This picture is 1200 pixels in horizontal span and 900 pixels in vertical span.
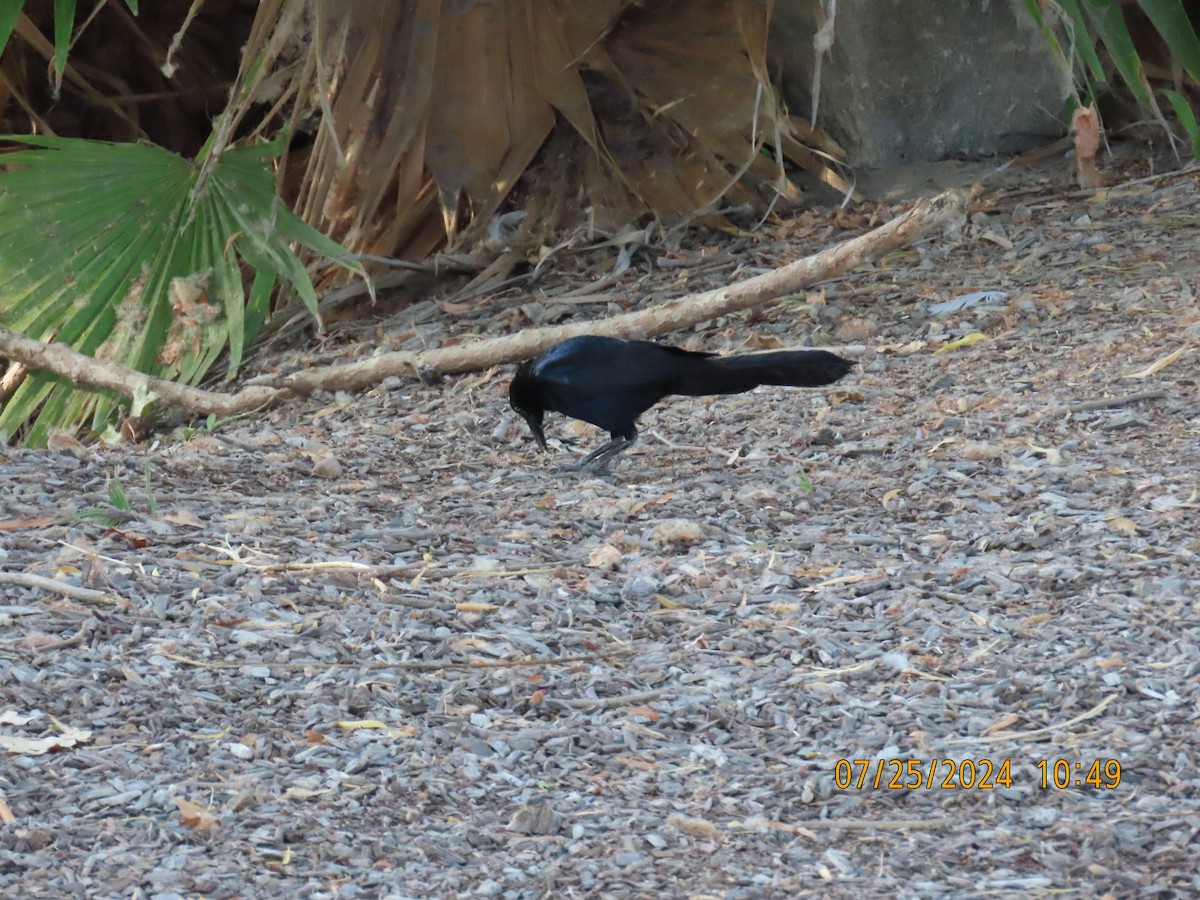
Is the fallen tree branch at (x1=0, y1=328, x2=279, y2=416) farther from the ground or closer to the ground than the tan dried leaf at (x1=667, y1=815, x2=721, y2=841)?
farther from the ground

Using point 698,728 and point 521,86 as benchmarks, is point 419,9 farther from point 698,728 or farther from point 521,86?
point 698,728

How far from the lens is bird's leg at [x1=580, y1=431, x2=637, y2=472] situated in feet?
13.8

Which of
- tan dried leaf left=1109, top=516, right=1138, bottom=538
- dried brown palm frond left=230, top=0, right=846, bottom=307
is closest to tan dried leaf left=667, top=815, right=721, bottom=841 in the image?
tan dried leaf left=1109, top=516, right=1138, bottom=538

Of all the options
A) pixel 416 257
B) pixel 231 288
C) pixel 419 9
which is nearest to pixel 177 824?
pixel 231 288

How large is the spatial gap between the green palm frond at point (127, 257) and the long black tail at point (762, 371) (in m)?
1.66

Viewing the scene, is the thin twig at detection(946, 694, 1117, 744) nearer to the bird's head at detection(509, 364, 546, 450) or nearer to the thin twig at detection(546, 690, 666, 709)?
the thin twig at detection(546, 690, 666, 709)

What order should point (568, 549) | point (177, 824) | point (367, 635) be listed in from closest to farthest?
point (177, 824), point (367, 635), point (568, 549)

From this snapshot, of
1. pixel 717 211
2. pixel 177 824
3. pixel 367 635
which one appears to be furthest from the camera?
pixel 717 211

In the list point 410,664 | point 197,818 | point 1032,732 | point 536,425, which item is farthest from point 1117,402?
point 197,818

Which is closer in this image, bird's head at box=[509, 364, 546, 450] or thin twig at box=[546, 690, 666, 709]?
thin twig at box=[546, 690, 666, 709]

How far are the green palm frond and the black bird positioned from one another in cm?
131

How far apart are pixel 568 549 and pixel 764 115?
10.1 ft

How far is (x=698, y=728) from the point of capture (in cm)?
251

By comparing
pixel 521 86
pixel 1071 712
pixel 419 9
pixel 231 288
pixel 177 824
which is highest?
pixel 419 9
